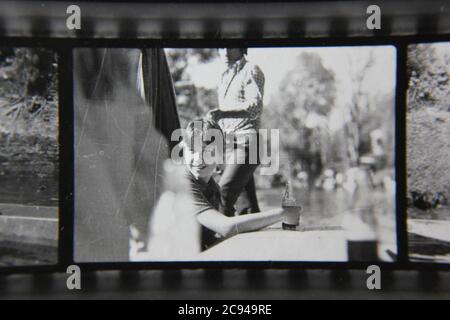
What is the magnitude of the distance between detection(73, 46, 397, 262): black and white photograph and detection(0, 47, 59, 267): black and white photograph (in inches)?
7.5

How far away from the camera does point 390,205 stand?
10.8 ft

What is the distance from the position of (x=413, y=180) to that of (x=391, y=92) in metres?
0.63

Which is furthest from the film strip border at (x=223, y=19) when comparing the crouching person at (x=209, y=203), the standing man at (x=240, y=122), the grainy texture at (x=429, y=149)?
the crouching person at (x=209, y=203)

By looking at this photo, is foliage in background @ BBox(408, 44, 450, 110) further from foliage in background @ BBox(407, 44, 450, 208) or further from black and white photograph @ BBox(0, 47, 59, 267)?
black and white photograph @ BBox(0, 47, 59, 267)

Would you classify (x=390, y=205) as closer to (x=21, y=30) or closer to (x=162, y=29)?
(x=162, y=29)

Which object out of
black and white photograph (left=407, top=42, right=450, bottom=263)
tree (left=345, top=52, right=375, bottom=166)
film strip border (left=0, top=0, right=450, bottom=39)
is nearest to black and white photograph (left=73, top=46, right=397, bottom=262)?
tree (left=345, top=52, right=375, bottom=166)

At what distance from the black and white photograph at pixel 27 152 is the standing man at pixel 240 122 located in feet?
3.80

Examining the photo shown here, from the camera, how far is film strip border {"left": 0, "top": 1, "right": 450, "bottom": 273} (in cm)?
325

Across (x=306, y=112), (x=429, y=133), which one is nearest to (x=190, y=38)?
(x=306, y=112)

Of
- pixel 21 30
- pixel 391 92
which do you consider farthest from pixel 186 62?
pixel 391 92

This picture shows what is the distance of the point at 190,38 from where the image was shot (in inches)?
133

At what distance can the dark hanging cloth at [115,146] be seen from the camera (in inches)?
132

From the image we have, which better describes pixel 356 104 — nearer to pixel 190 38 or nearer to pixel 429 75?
pixel 429 75
